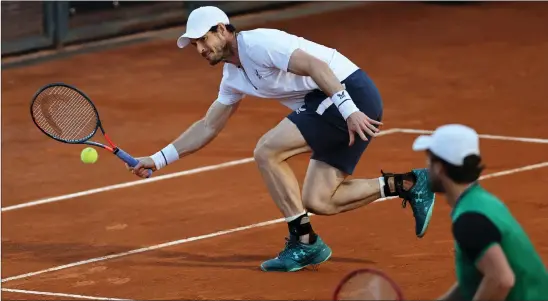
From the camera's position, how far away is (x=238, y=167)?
12.0m

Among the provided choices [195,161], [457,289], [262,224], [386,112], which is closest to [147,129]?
[195,161]

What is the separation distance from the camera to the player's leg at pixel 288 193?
870 cm

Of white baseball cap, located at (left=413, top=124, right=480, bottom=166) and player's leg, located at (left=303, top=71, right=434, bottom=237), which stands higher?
white baseball cap, located at (left=413, top=124, right=480, bottom=166)

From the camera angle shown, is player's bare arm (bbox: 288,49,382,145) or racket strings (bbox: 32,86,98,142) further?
racket strings (bbox: 32,86,98,142)

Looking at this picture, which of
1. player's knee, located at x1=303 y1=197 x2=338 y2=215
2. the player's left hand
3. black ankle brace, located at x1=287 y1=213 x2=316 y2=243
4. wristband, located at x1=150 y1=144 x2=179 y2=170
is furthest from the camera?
wristband, located at x1=150 y1=144 x2=179 y2=170

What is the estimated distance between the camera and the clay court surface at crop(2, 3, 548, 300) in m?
9.09

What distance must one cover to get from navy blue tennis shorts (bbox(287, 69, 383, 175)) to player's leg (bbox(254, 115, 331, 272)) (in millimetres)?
69

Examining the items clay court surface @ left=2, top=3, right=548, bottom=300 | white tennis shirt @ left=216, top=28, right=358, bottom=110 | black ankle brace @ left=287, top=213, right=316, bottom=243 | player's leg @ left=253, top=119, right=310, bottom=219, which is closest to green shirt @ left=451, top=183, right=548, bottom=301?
clay court surface @ left=2, top=3, right=548, bottom=300

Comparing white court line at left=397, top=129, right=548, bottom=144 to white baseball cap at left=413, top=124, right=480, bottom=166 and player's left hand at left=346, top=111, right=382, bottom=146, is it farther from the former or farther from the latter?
white baseball cap at left=413, top=124, right=480, bottom=166

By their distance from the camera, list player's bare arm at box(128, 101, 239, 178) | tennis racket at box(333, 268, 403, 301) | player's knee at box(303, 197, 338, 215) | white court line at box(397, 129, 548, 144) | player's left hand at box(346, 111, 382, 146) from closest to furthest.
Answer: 1. tennis racket at box(333, 268, 403, 301)
2. player's left hand at box(346, 111, 382, 146)
3. player's knee at box(303, 197, 338, 215)
4. player's bare arm at box(128, 101, 239, 178)
5. white court line at box(397, 129, 548, 144)

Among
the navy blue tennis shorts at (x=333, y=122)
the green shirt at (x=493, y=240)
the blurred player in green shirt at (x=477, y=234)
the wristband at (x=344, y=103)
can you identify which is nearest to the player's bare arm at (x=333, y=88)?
the wristband at (x=344, y=103)

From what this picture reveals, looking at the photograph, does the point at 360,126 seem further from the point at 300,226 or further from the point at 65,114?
the point at 65,114

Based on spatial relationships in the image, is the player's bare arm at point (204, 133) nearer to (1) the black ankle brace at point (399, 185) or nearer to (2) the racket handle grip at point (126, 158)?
(2) the racket handle grip at point (126, 158)

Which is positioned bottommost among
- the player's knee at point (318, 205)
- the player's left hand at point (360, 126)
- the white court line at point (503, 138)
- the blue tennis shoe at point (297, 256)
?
the white court line at point (503, 138)
